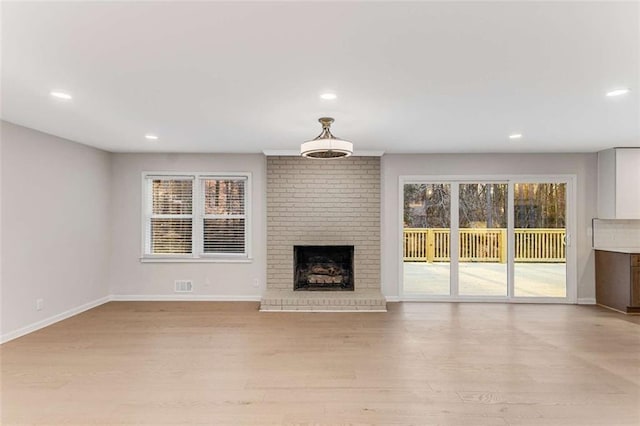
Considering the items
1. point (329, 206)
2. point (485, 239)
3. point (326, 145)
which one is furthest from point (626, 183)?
point (326, 145)

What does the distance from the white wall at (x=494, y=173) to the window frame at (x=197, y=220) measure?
2.23 m

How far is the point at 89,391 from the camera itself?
2.85m

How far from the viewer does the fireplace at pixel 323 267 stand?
20.1ft

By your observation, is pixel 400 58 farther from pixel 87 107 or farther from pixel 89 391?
pixel 89 391

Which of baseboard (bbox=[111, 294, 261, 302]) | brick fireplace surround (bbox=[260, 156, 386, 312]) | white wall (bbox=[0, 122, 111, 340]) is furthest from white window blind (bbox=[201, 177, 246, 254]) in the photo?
white wall (bbox=[0, 122, 111, 340])

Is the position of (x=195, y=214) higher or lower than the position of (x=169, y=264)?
higher

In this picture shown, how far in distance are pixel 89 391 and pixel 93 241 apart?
3.34m

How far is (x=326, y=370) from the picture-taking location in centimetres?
324

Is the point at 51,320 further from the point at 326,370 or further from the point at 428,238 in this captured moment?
the point at 428,238

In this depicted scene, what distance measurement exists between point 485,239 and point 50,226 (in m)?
6.27

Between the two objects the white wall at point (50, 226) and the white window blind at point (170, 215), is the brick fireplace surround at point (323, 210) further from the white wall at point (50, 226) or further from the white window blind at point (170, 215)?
the white wall at point (50, 226)

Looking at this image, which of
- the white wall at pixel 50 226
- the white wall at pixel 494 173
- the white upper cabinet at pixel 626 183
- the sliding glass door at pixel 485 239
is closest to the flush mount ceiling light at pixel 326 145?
the white wall at pixel 494 173

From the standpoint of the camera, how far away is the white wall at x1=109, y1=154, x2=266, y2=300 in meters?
5.98

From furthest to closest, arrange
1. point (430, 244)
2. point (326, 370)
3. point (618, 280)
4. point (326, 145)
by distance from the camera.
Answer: point (430, 244) < point (618, 280) < point (326, 145) < point (326, 370)
